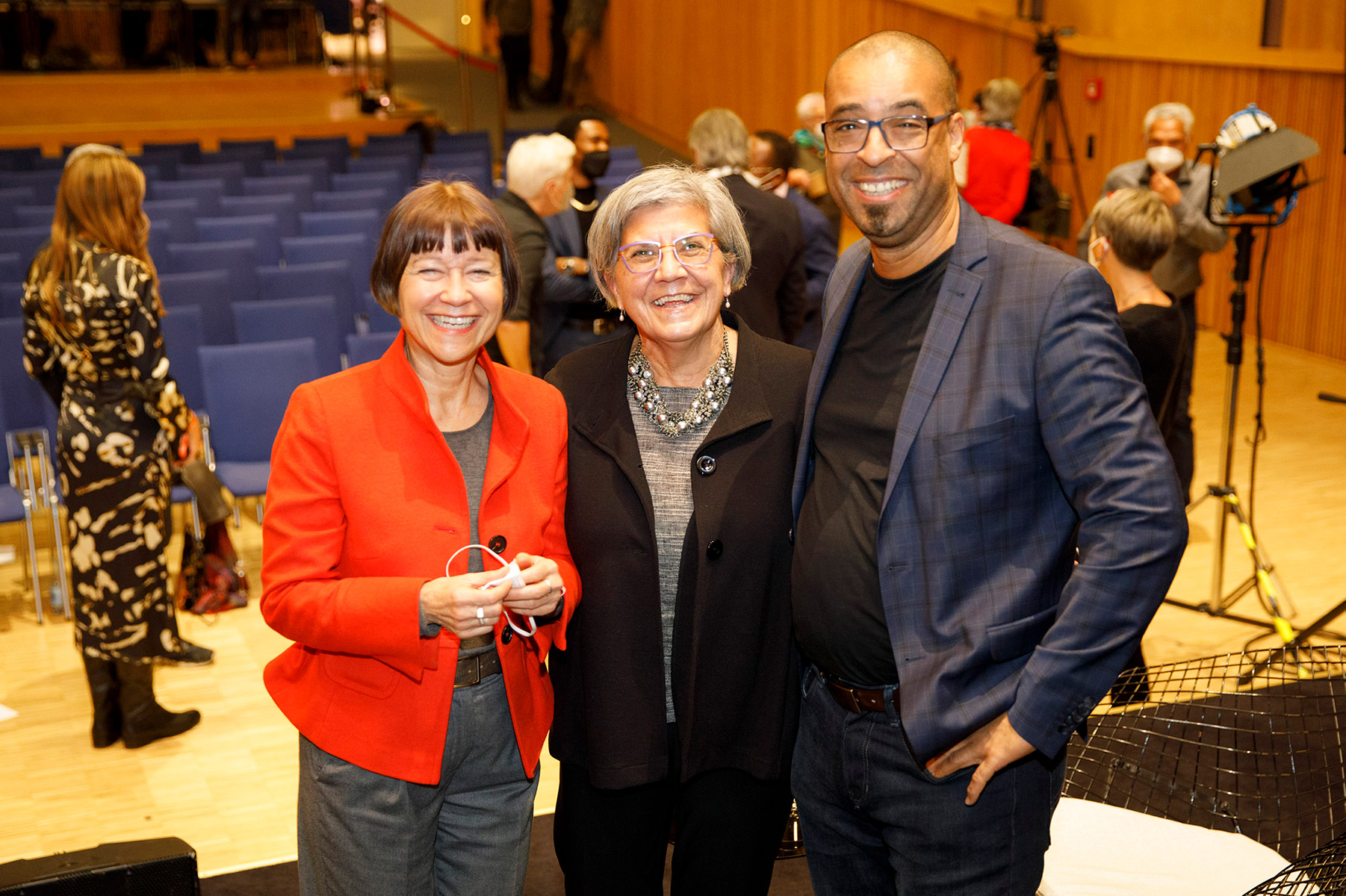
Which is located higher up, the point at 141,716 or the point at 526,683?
the point at 526,683

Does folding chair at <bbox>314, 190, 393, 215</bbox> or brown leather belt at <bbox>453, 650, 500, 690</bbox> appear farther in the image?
folding chair at <bbox>314, 190, 393, 215</bbox>

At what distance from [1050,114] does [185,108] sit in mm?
11062

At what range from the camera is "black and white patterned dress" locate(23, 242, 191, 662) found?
12.1 ft

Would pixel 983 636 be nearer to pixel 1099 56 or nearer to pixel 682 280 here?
pixel 682 280

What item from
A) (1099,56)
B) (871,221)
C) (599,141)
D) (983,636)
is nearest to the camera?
(983,636)

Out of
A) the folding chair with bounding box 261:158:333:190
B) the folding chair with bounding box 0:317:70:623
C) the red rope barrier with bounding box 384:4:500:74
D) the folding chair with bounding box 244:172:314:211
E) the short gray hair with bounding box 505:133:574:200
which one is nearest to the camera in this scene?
the short gray hair with bounding box 505:133:574:200

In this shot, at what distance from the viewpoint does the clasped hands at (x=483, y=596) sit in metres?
1.77

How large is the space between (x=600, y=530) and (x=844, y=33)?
11.2 m

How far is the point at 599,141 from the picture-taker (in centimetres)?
575

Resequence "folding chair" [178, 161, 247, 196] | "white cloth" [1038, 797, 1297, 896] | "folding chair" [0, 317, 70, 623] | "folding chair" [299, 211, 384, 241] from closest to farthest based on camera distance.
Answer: "white cloth" [1038, 797, 1297, 896] → "folding chair" [0, 317, 70, 623] → "folding chair" [299, 211, 384, 241] → "folding chair" [178, 161, 247, 196]

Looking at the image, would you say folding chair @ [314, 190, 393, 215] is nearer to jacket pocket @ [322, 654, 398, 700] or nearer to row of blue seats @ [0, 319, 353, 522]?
row of blue seats @ [0, 319, 353, 522]

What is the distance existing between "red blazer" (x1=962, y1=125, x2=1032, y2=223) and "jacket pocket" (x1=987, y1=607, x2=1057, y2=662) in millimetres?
5809

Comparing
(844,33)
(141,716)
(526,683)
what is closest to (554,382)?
(526,683)

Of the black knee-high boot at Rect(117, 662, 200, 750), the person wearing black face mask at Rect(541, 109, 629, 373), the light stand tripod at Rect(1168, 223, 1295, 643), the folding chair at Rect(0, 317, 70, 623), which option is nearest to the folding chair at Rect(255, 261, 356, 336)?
the folding chair at Rect(0, 317, 70, 623)
